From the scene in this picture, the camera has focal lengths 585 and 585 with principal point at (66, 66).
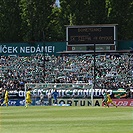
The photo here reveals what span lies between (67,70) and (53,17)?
49.0 feet

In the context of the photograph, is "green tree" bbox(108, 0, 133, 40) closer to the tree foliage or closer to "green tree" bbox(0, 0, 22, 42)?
the tree foliage

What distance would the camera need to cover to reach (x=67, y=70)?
6519cm

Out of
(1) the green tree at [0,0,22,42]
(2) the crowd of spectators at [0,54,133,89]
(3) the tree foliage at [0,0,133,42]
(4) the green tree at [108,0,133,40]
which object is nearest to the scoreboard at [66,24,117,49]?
(2) the crowd of spectators at [0,54,133,89]

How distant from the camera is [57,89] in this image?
57.2m

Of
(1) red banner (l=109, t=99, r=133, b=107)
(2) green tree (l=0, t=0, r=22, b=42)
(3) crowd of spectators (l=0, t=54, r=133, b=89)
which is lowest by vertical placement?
(1) red banner (l=109, t=99, r=133, b=107)

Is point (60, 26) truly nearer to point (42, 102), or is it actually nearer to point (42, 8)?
point (42, 8)

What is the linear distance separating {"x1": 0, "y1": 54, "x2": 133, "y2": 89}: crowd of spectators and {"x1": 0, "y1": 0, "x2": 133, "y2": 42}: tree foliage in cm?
520

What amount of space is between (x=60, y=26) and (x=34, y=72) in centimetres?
1320

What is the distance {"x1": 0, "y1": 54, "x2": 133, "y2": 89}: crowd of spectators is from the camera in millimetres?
61125

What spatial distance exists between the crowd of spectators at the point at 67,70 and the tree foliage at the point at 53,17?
5195 millimetres

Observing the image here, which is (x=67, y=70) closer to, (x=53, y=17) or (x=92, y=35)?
(x=92, y=35)

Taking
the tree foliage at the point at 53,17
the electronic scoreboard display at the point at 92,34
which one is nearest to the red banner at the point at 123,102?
the electronic scoreboard display at the point at 92,34

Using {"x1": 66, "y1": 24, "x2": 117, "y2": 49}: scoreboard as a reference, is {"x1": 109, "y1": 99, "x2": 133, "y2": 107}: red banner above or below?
below

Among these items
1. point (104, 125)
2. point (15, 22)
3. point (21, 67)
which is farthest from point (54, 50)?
point (104, 125)
